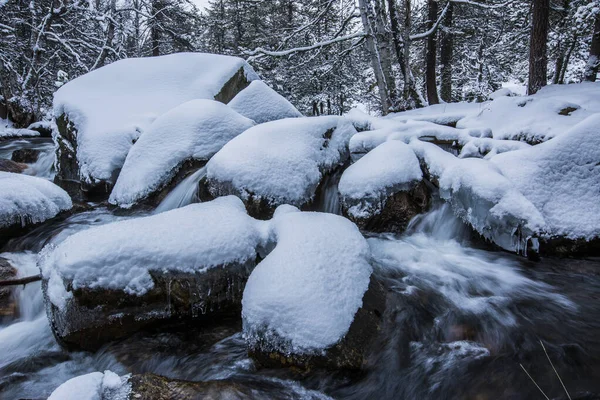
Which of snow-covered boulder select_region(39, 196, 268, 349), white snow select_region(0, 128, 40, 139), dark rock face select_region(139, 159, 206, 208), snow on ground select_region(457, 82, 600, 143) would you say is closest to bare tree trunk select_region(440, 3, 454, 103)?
snow on ground select_region(457, 82, 600, 143)

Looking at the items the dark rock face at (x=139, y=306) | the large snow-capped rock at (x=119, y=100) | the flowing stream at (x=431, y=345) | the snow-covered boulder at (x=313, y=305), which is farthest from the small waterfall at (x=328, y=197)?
the large snow-capped rock at (x=119, y=100)

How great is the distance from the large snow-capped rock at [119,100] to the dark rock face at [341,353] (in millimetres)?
4975

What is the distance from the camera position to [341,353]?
2361 mm

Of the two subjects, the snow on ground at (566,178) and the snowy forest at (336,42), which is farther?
the snowy forest at (336,42)

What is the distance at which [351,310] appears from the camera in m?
2.49

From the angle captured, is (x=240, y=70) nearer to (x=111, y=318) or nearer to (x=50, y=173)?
(x=50, y=173)

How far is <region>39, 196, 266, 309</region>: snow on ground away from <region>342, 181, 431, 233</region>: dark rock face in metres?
1.64

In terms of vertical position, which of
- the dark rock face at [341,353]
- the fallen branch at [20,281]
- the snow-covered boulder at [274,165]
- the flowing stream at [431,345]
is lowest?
the flowing stream at [431,345]

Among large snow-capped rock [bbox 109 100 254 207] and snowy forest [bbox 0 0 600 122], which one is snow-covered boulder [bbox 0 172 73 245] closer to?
large snow-capped rock [bbox 109 100 254 207]

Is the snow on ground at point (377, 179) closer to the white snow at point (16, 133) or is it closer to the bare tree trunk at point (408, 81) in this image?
the bare tree trunk at point (408, 81)

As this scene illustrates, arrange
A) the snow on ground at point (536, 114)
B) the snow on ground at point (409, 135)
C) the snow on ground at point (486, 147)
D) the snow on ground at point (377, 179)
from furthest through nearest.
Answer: the snow on ground at point (409, 135)
the snow on ground at point (536, 114)
the snow on ground at point (486, 147)
the snow on ground at point (377, 179)

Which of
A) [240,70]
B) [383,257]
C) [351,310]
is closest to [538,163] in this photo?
[383,257]

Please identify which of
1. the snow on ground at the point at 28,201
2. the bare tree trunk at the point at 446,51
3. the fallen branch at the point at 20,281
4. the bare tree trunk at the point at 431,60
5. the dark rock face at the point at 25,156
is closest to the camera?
the fallen branch at the point at 20,281

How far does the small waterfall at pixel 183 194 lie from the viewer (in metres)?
5.15
